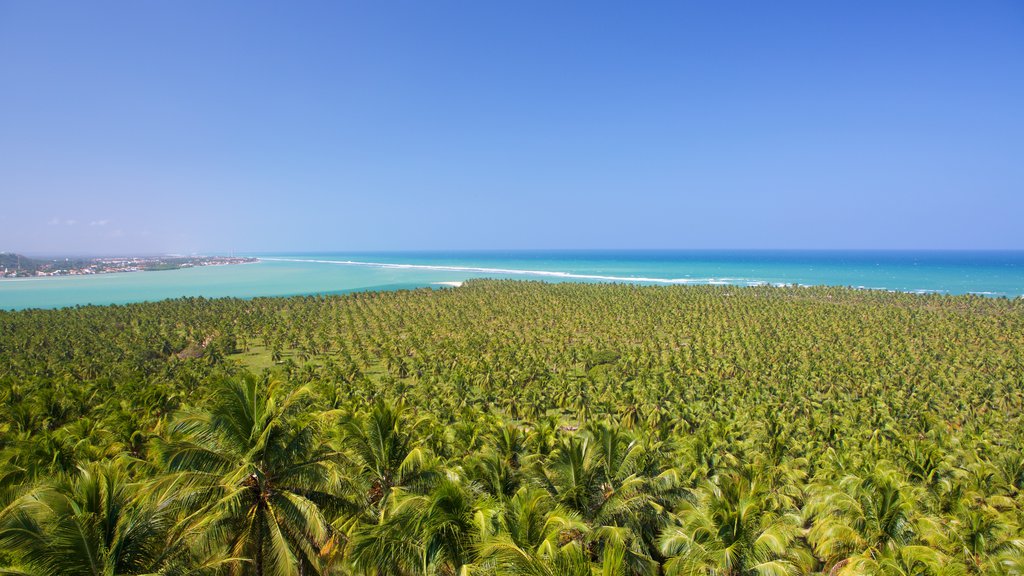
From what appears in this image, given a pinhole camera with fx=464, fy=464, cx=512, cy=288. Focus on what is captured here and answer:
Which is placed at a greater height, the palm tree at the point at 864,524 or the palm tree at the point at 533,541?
the palm tree at the point at 533,541

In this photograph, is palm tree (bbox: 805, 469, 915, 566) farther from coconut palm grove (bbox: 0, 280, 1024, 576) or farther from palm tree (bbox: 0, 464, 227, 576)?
palm tree (bbox: 0, 464, 227, 576)

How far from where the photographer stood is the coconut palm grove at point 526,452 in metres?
11.7

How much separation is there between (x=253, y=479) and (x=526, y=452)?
51.3ft

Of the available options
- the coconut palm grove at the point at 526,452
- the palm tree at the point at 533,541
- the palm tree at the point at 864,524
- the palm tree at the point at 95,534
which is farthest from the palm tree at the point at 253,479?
the palm tree at the point at 864,524

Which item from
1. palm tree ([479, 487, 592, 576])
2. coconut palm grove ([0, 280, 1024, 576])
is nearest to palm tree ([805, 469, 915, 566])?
coconut palm grove ([0, 280, 1024, 576])

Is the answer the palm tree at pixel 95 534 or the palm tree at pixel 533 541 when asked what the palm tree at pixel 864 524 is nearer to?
the palm tree at pixel 533 541

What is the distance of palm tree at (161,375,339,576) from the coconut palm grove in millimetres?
59

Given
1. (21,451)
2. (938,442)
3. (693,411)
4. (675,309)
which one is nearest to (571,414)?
(693,411)

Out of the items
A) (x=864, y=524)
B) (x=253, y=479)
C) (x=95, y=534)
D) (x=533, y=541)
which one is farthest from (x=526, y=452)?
(x=95, y=534)

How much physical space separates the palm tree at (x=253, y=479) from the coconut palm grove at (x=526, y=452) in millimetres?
59

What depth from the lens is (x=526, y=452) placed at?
83.7 ft

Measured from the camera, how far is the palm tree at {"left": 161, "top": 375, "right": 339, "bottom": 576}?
11.7 meters

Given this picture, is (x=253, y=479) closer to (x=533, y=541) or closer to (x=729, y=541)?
(x=533, y=541)

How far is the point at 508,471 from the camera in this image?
2098 cm
